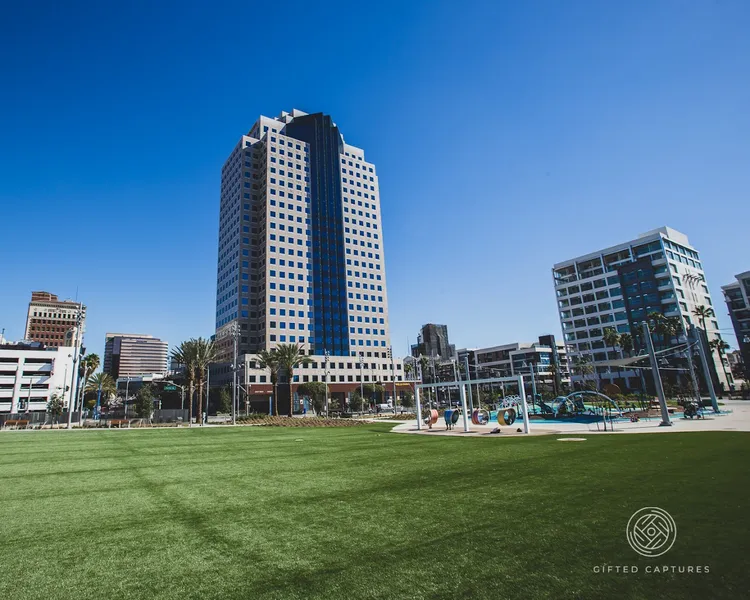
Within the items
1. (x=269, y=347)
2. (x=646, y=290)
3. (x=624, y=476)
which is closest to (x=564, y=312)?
(x=646, y=290)

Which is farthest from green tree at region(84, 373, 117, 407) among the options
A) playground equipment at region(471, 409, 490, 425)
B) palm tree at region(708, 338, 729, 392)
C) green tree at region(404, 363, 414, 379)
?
palm tree at region(708, 338, 729, 392)

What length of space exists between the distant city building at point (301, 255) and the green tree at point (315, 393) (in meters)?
4.89

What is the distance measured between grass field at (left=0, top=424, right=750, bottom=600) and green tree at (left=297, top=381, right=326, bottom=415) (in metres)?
72.8

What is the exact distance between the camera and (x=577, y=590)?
4859mm

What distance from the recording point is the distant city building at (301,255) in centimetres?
10250

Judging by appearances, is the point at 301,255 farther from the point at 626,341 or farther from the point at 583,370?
the point at 626,341

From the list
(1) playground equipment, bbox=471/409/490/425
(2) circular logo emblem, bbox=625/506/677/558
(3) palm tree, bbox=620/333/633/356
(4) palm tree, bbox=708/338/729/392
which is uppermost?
(3) palm tree, bbox=620/333/633/356

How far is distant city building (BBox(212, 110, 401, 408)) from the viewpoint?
336 feet

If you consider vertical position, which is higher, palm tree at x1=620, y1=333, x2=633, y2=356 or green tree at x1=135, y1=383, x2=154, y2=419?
palm tree at x1=620, y1=333, x2=633, y2=356

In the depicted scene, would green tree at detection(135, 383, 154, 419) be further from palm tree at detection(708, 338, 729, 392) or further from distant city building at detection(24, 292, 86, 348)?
palm tree at detection(708, 338, 729, 392)

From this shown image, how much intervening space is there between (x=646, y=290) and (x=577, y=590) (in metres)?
127

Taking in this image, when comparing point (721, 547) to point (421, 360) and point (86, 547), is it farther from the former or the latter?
point (421, 360)

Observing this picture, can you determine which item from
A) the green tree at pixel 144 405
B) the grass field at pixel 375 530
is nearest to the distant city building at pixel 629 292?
the green tree at pixel 144 405

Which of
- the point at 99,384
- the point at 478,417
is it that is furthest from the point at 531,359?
the point at 99,384
